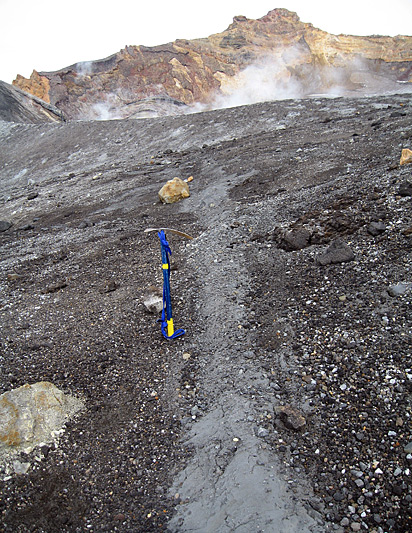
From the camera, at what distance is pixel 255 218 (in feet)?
25.3

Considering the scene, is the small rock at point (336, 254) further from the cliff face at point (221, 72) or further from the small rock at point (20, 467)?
the cliff face at point (221, 72)

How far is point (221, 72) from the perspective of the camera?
1747 inches

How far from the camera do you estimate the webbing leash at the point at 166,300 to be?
4629 millimetres

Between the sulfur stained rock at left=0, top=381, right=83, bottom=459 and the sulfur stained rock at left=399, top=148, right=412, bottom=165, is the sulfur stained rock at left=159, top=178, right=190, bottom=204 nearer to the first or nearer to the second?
the sulfur stained rock at left=399, top=148, right=412, bottom=165

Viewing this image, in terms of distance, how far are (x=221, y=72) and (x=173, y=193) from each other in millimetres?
40163

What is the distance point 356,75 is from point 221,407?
50116mm

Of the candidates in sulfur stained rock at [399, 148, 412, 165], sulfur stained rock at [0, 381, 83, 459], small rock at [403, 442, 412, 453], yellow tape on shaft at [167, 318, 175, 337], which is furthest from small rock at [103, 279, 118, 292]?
sulfur stained rock at [399, 148, 412, 165]

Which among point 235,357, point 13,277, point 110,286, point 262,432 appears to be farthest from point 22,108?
point 262,432

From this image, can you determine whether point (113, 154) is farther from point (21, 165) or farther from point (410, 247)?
point (410, 247)

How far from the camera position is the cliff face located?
41625mm

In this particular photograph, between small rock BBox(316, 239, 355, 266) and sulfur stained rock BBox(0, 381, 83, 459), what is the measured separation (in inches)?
152

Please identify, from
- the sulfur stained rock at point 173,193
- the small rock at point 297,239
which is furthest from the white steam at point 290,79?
the small rock at point 297,239

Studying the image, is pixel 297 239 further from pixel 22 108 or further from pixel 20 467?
pixel 22 108

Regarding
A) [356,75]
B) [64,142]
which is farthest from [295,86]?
[64,142]
